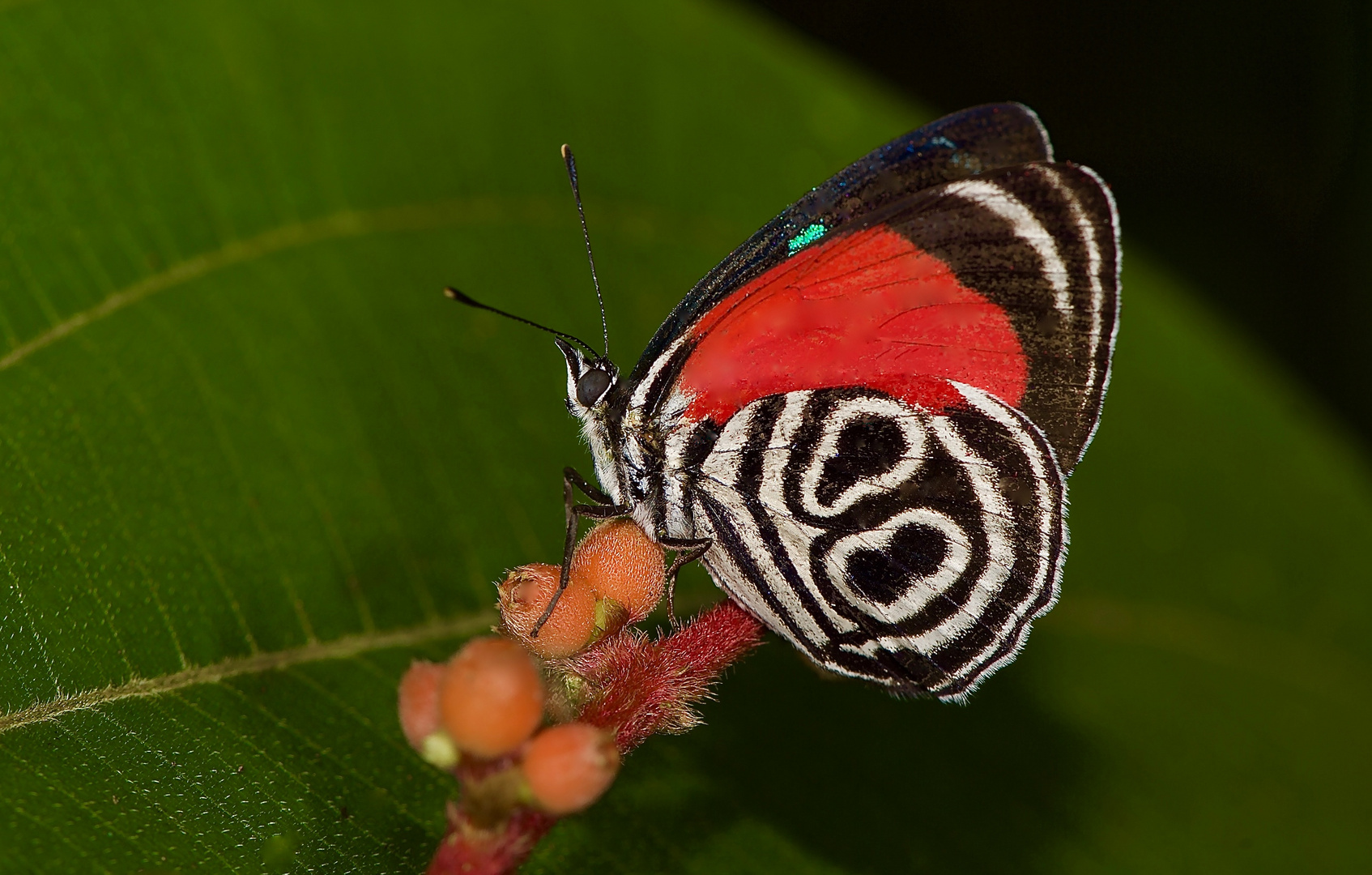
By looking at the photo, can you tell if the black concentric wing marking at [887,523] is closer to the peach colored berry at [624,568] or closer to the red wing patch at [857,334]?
the red wing patch at [857,334]

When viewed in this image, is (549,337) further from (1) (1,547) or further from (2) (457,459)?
(1) (1,547)

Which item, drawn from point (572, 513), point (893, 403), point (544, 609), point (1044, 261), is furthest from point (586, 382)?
point (1044, 261)

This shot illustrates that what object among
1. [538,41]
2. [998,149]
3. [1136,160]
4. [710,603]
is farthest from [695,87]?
[1136,160]

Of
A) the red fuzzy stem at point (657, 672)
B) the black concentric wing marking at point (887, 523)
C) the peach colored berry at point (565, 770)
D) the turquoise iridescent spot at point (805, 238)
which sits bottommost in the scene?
the black concentric wing marking at point (887, 523)

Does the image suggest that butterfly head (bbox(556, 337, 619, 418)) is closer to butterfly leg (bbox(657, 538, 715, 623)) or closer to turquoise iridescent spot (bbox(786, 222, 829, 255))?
butterfly leg (bbox(657, 538, 715, 623))

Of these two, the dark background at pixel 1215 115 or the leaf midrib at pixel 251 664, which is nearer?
the leaf midrib at pixel 251 664

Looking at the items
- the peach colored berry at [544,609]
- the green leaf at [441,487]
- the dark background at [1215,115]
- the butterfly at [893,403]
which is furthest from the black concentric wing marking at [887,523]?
the dark background at [1215,115]

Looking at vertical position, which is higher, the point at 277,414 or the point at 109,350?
the point at 109,350
